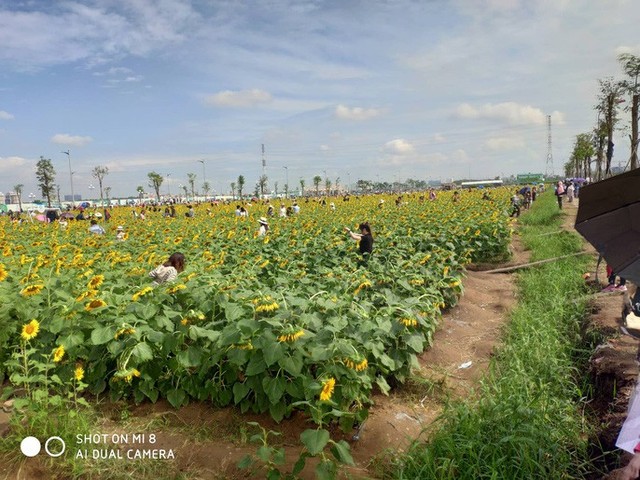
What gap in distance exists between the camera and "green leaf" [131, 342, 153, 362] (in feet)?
12.1

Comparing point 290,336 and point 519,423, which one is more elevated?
point 290,336

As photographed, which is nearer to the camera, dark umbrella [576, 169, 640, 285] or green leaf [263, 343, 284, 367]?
dark umbrella [576, 169, 640, 285]

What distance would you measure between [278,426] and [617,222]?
3.02m

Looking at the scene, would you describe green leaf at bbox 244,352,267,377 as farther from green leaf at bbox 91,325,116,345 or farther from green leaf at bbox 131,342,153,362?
green leaf at bbox 91,325,116,345

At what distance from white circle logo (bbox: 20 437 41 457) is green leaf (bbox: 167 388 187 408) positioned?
3.38 ft

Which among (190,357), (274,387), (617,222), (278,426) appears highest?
(617,222)

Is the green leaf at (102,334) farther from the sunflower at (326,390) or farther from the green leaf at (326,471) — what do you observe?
the green leaf at (326,471)

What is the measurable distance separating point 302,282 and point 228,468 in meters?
2.58

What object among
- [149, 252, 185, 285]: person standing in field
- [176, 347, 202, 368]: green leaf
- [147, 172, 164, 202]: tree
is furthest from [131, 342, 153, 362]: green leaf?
[147, 172, 164, 202]: tree

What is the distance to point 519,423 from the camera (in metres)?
3.44

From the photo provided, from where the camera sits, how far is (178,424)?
397 centimetres

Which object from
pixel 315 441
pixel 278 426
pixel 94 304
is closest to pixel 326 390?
pixel 315 441

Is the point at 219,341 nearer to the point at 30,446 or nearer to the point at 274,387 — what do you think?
the point at 274,387

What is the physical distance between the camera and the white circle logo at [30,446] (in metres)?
3.14
